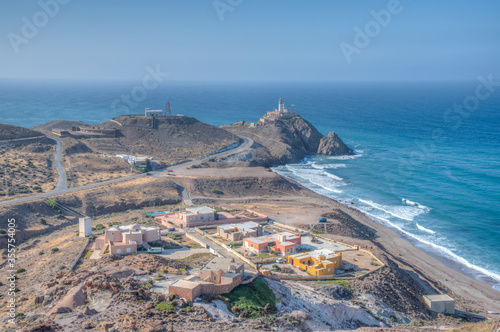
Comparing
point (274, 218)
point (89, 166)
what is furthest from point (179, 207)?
point (89, 166)

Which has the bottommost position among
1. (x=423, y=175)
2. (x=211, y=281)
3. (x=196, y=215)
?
(x=196, y=215)

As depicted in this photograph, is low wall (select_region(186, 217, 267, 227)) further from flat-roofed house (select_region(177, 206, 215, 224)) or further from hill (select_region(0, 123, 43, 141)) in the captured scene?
hill (select_region(0, 123, 43, 141))

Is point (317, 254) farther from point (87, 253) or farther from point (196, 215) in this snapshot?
point (87, 253)

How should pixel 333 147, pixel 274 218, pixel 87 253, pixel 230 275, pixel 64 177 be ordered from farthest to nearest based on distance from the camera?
pixel 333 147 < pixel 64 177 < pixel 274 218 < pixel 87 253 < pixel 230 275

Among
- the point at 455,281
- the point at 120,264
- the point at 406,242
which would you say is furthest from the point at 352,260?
the point at 120,264

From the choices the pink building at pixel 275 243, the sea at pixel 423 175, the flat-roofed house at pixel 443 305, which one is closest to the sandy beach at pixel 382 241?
the sea at pixel 423 175

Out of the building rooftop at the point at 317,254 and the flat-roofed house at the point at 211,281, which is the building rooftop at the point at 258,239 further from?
the flat-roofed house at the point at 211,281
